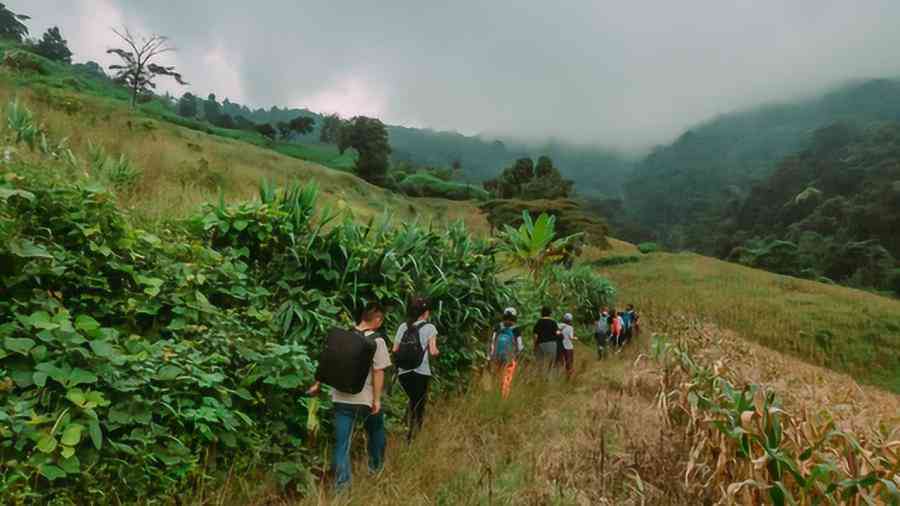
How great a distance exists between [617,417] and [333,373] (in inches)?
136

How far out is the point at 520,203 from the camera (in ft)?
102

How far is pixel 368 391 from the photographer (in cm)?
384

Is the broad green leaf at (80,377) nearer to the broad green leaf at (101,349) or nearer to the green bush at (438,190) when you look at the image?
the broad green leaf at (101,349)

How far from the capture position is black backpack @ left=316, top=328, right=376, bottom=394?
361 cm

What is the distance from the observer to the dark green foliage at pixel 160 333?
2.76 meters

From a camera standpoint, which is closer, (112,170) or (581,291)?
(112,170)

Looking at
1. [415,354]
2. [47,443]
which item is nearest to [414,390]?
[415,354]

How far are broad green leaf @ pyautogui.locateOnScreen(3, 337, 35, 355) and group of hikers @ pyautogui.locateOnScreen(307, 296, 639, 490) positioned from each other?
1670 millimetres

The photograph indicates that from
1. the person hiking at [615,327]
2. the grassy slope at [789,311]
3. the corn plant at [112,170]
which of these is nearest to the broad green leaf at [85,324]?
the corn plant at [112,170]

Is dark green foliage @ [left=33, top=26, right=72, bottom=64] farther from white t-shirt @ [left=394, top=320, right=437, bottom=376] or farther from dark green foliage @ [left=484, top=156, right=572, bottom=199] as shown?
white t-shirt @ [left=394, top=320, right=437, bottom=376]

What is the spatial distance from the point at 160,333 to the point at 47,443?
4.64 ft

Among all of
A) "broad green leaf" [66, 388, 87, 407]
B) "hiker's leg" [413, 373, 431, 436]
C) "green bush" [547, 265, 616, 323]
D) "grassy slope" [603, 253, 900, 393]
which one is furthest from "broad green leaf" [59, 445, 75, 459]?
"grassy slope" [603, 253, 900, 393]

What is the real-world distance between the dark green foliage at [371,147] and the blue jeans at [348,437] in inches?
2118

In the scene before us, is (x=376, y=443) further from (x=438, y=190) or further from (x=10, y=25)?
(x=10, y=25)
